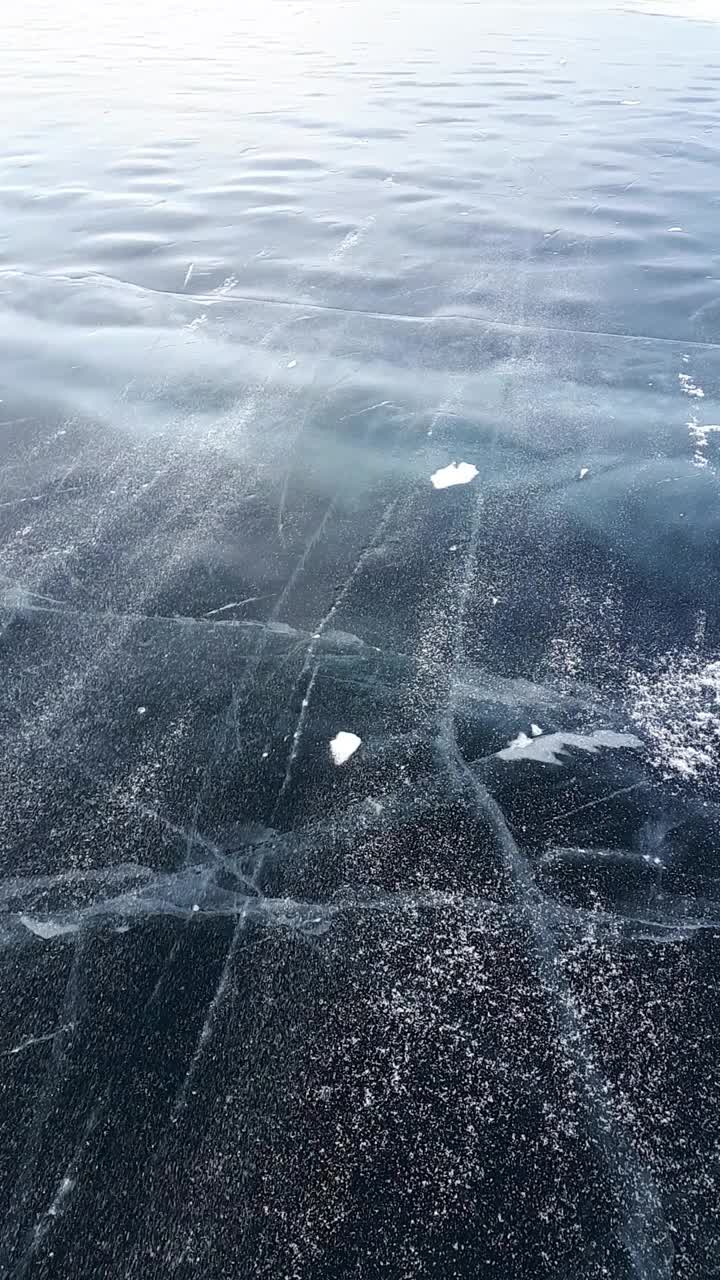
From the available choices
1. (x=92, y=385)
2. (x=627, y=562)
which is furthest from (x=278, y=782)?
(x=92, y=385)

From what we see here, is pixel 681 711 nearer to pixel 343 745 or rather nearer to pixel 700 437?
pixel 343 745

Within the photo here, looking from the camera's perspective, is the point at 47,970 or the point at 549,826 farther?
the point at 549,826

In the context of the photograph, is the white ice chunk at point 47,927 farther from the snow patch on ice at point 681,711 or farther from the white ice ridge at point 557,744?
the snow patch on ice at point 681,711

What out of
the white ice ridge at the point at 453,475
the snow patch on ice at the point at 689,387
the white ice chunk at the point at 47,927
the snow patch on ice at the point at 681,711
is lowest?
the snow patch on ice at the point at 681,711

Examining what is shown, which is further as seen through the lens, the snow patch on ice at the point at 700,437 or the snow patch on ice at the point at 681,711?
the snow patch on ice at the point at 700,437

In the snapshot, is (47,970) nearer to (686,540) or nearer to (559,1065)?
(559,1065)

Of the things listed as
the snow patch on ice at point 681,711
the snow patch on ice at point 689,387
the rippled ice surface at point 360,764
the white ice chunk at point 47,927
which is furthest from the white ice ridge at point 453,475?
the white ice chunk at point 47,927

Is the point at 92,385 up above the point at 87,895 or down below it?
above

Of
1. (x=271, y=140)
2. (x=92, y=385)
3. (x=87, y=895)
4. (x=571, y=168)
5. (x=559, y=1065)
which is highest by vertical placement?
(x=271, y=140)
